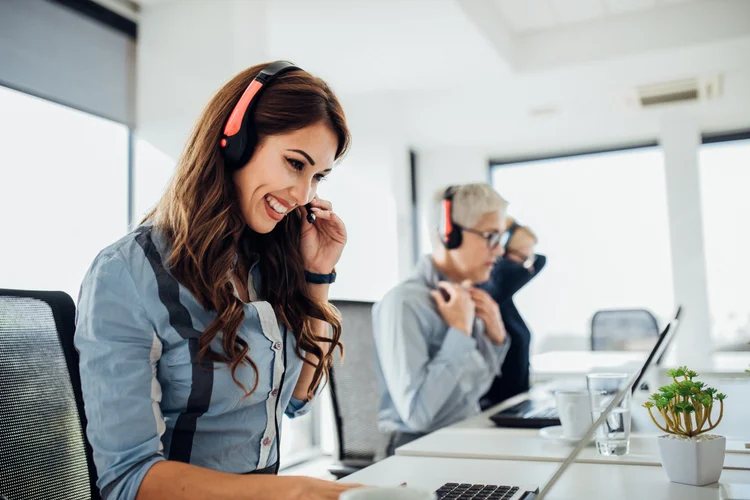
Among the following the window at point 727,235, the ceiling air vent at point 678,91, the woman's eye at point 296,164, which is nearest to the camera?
the woman's eye at point 296,164

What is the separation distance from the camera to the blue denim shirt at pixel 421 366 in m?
1.88

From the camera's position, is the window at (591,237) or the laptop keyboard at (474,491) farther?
the window at (591,237)

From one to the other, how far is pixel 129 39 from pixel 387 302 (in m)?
2.20

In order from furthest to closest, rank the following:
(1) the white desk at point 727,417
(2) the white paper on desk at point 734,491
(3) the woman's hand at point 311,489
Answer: (1) the white desk at point 727,417 → (2) the white paper on desk at point 734,491 → (3) the woman's hand at point 311,489

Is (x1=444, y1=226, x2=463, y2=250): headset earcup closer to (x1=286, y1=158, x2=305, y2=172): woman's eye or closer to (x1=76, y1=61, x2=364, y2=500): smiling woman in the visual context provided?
(x1=76, y1=61, x2=364, y2=500): smiling woman

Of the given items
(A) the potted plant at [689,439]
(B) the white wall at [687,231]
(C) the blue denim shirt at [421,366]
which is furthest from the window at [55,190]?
(B) the white wall at [687,231]

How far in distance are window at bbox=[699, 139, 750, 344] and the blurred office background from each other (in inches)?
0.5

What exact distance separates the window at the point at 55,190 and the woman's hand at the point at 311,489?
207 centimetres

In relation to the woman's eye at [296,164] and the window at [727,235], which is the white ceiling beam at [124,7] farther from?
the window at [727,235]

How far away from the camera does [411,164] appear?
649 centimetres

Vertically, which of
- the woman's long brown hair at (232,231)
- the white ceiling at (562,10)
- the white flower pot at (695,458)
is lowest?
the white flower pot at (695,458)

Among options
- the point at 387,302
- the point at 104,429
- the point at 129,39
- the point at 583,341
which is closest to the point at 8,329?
the point at 104,429

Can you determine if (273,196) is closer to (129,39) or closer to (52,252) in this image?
(52,252)

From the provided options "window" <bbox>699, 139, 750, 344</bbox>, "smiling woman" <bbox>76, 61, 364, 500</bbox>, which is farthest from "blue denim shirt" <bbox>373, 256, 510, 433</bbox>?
"window" <bbox>699, 139, 750, 344</bbox>
